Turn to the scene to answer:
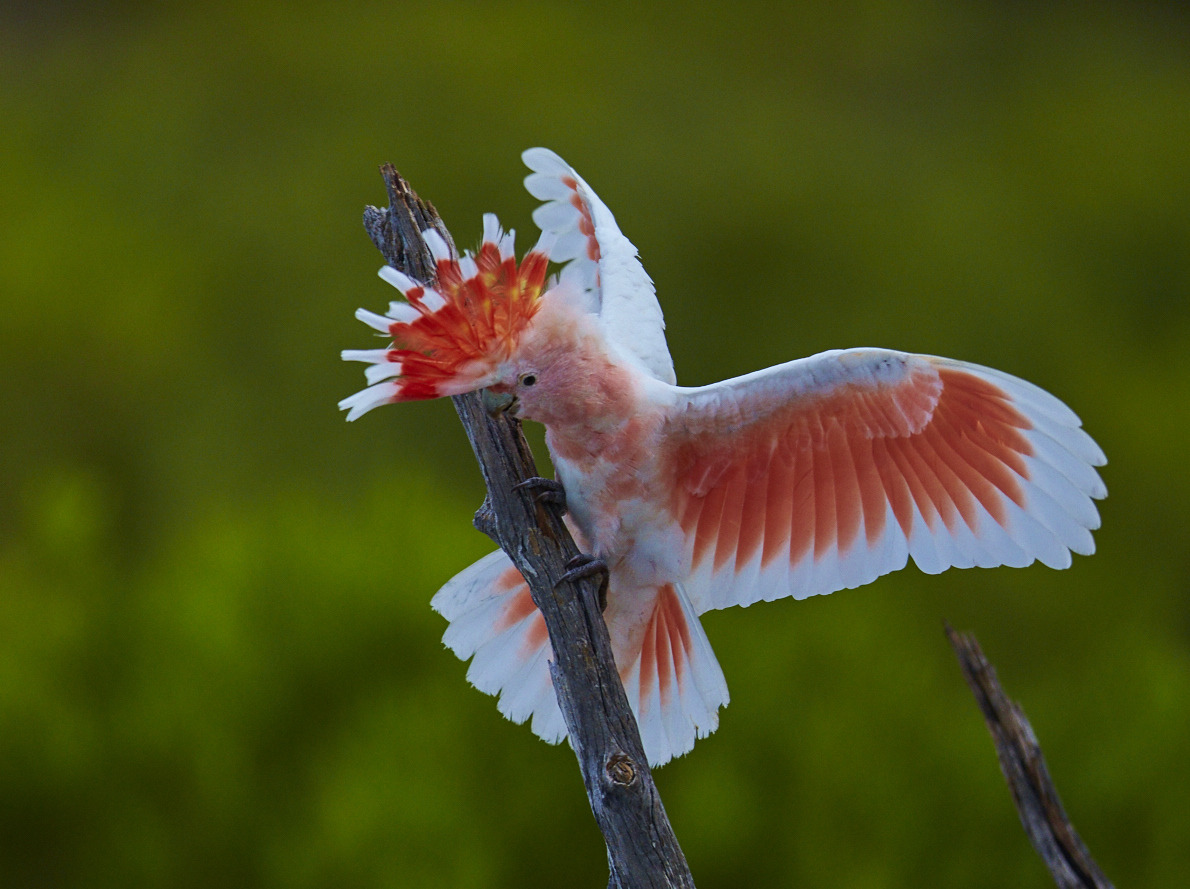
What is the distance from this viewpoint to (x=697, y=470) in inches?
37.6

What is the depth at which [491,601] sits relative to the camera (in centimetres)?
100

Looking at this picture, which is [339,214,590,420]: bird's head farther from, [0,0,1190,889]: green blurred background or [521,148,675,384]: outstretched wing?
[0,0,1190,889]: green blurred background

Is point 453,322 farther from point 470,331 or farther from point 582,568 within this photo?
point 582,568

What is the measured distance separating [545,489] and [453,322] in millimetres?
179

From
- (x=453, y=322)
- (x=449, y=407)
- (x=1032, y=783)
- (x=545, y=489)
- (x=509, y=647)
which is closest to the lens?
(x=453, y=322)

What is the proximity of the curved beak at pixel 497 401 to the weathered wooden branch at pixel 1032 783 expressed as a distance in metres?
0.59

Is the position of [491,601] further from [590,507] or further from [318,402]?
[318,402]

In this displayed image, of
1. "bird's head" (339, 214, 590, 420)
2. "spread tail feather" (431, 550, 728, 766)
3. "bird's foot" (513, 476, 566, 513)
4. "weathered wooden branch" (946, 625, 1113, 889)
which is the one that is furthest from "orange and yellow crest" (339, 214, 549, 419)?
"weathered wooden branch" (946, 625, 1113, 889)

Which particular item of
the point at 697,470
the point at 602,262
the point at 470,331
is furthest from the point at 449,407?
the point at 470,331

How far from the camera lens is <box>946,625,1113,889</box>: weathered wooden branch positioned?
1104 millimetres

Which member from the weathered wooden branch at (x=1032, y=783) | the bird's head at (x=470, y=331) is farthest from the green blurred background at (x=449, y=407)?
the bird's head at (x=470, y=331)

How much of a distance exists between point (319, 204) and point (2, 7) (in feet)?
3.61

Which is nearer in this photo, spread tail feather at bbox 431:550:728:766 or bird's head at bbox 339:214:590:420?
bird's head at bbox 339:214:590:420

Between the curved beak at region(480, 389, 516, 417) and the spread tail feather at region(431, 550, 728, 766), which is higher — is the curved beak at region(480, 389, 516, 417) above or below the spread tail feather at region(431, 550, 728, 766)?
above
